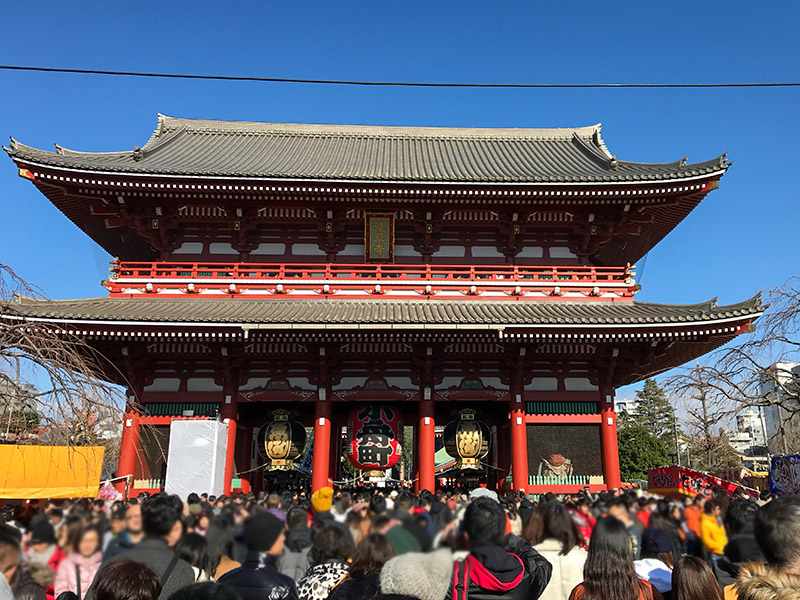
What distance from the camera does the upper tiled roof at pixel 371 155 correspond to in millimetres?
14680

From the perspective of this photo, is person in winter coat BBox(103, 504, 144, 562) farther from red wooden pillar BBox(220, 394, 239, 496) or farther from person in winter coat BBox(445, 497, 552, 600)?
red wooden pillar BBox(220, 394, 239, 496)

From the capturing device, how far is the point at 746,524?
3.00 metres

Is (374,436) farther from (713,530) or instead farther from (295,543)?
(713,530)

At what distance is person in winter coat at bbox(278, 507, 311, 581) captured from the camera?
11.5 ft

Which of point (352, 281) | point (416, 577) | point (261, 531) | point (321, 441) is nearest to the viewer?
point (416, 577)

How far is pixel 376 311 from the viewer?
14.1 metres

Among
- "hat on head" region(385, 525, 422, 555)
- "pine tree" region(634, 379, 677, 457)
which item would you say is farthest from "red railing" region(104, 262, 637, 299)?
"pine tree" region(634, 379, 677, 457)

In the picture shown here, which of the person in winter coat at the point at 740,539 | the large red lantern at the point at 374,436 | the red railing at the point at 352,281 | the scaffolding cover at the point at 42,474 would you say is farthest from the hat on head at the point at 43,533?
the red railing at the point at 352,281

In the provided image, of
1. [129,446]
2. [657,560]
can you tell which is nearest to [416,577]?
[657,560]

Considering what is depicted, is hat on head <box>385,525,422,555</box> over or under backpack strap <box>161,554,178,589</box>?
over

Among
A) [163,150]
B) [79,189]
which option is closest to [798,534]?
[79,189]

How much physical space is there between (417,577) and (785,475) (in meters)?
15.2

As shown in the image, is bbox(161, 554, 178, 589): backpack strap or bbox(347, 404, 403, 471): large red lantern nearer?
bbox(161, 554, 178, 589): backpack strap

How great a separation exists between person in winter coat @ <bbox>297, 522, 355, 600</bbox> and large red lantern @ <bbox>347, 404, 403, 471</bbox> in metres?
11.0
